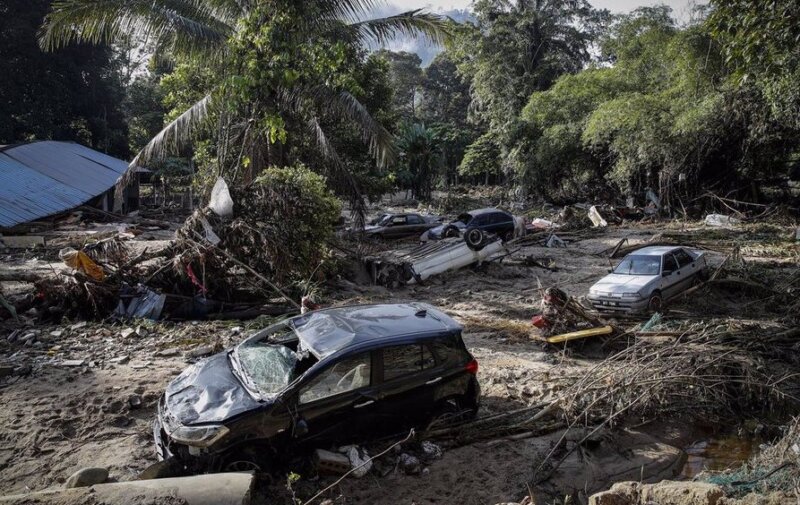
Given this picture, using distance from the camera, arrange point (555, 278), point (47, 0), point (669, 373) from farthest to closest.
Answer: point (47, 0), point (555, 278), point (669, 373)

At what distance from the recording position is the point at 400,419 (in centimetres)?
557

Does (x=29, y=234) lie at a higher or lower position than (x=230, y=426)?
higher

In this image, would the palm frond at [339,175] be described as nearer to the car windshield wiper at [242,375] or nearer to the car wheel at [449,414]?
the car windshield wiper at [242,375]

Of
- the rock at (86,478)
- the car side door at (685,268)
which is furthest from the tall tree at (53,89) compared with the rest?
the car side door at (685,268)

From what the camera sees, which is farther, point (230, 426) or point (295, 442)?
point (295, 442)

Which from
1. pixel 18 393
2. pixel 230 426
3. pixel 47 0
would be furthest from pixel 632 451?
pixel 47 0

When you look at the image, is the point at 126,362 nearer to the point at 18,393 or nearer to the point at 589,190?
the point at 18,393

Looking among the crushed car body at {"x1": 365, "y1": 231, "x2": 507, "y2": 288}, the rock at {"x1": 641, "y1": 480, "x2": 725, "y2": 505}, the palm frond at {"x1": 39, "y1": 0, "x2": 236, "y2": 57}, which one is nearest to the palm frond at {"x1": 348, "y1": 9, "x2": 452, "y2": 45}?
the palm frond at {"x1": 39, "y1": 0, "x2": 236, "y2": 57}

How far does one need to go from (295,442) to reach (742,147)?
24.4m

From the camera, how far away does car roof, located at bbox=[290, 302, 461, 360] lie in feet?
18.0

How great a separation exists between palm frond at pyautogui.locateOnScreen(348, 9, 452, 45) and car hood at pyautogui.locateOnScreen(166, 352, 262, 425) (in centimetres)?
1095

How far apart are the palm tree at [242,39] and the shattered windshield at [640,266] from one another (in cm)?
619

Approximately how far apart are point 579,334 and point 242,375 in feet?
18.5

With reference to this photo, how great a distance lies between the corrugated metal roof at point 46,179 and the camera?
2064 cm
